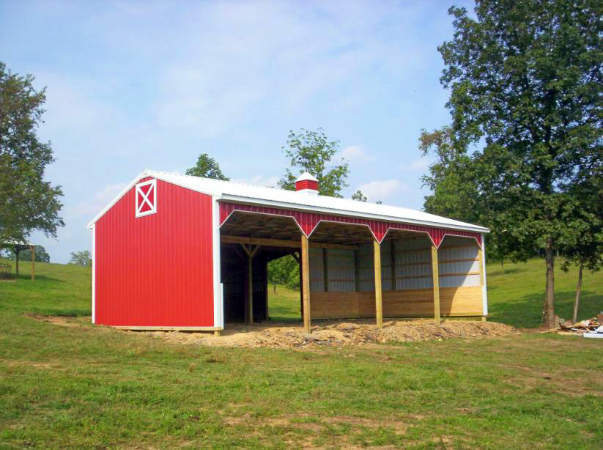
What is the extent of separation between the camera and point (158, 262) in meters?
17.0

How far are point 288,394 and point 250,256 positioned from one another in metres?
15.4

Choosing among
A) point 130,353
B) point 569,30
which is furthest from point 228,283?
point 569,30

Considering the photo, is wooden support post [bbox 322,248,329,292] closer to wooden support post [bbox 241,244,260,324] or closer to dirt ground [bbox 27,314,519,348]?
wooden support post [bbox 241,244,260,324]

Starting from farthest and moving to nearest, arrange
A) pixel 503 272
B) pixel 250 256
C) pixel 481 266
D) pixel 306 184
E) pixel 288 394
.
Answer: pixel 503 272, pixel 306 184, pixel 250 256, pixel 481 266, pixel 288 394

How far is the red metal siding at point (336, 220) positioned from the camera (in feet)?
51.2

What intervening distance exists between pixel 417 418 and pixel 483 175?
16.3 meters

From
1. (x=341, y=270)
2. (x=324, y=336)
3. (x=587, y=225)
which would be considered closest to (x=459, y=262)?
(x=587, y=225)

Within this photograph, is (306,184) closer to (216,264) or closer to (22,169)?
(216,264)

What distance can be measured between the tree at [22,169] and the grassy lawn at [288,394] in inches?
880

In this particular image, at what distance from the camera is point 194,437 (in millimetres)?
6582

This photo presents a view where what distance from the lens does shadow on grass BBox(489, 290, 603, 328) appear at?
2670cm

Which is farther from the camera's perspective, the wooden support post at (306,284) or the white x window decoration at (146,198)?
the white x window decoration at (146,198)

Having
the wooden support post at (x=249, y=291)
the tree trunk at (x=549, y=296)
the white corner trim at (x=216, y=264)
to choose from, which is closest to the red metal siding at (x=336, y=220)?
the white corner trim at (x=216, y=264)

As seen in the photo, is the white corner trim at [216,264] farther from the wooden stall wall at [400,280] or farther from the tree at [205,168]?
the tree at [205,168]
